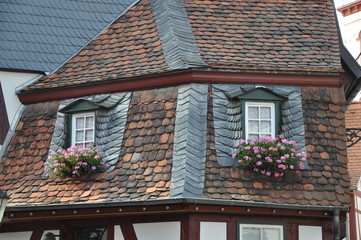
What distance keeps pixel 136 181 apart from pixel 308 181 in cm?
310

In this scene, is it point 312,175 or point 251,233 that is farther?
point 312,175

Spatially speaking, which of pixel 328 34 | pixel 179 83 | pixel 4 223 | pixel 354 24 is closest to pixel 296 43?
pixel 328 34

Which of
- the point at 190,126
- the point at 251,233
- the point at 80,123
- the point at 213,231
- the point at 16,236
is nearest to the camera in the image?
the point at 213,231

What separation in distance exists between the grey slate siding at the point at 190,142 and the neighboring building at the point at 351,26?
1195 inches

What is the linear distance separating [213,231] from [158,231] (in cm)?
98

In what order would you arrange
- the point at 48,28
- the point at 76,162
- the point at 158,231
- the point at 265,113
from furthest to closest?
the point at 48,28, the point at 265,113, the point at 76,162, the point at 158,231

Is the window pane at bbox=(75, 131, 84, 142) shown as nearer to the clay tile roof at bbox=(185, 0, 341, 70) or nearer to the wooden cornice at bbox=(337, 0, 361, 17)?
the clay tile roof at bbox=(185, 0, 341, 70)

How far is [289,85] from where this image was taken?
854 inches

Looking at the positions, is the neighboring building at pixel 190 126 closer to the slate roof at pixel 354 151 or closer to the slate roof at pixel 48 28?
the slate roof at pixel 48 28

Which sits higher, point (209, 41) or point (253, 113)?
point (209, 41)

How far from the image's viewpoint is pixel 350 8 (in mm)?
50938

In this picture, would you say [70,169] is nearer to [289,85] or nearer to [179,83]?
[179,83]

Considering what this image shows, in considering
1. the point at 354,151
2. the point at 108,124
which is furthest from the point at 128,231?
the point at 354,151

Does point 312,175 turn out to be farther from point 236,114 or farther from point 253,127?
point 236,114
